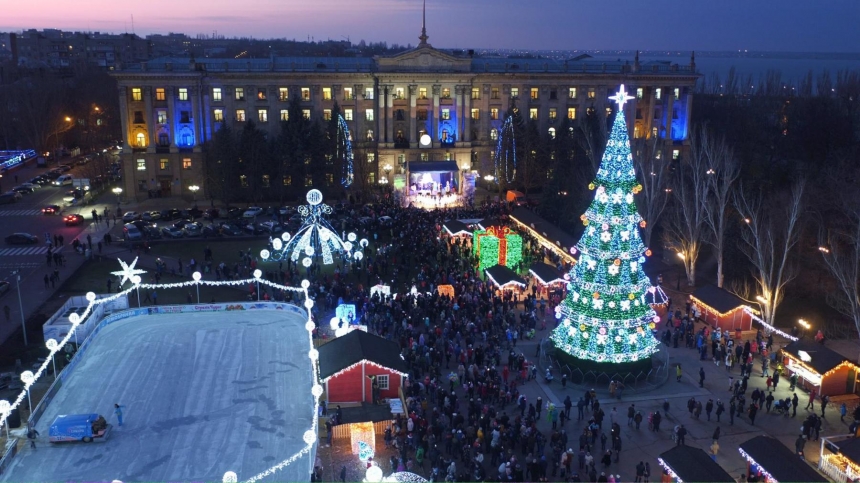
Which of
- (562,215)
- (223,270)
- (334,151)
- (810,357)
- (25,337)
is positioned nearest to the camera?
(810,357)

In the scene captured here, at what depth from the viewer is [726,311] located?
3356 centimetres

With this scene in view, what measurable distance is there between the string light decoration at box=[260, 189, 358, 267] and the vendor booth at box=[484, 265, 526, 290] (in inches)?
361

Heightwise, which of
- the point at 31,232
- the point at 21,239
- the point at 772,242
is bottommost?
the point at 31,232

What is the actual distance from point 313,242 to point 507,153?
28.9m

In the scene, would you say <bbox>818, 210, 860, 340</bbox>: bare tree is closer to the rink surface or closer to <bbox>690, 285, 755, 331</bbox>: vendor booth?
<bbox>690, 285, 755, 331</bbox>: vendor booth

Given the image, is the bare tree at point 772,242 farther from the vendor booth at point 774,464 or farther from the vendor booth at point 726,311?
the vendor booth at point 774,464

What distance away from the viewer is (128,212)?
59906 millimetres

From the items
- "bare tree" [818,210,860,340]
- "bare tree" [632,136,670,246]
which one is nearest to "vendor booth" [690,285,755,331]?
"bare tree" [818,210,860,340]

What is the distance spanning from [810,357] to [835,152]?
36.8 metres

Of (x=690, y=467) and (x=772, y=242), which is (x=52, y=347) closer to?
(x=690, y=467)

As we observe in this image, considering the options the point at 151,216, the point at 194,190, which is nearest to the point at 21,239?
the point at 151,216

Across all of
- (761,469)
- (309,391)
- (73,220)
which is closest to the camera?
(761,469)

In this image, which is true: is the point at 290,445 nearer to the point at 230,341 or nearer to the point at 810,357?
the point at 230,341

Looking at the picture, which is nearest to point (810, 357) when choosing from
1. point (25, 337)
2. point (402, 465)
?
point (402, 465)
